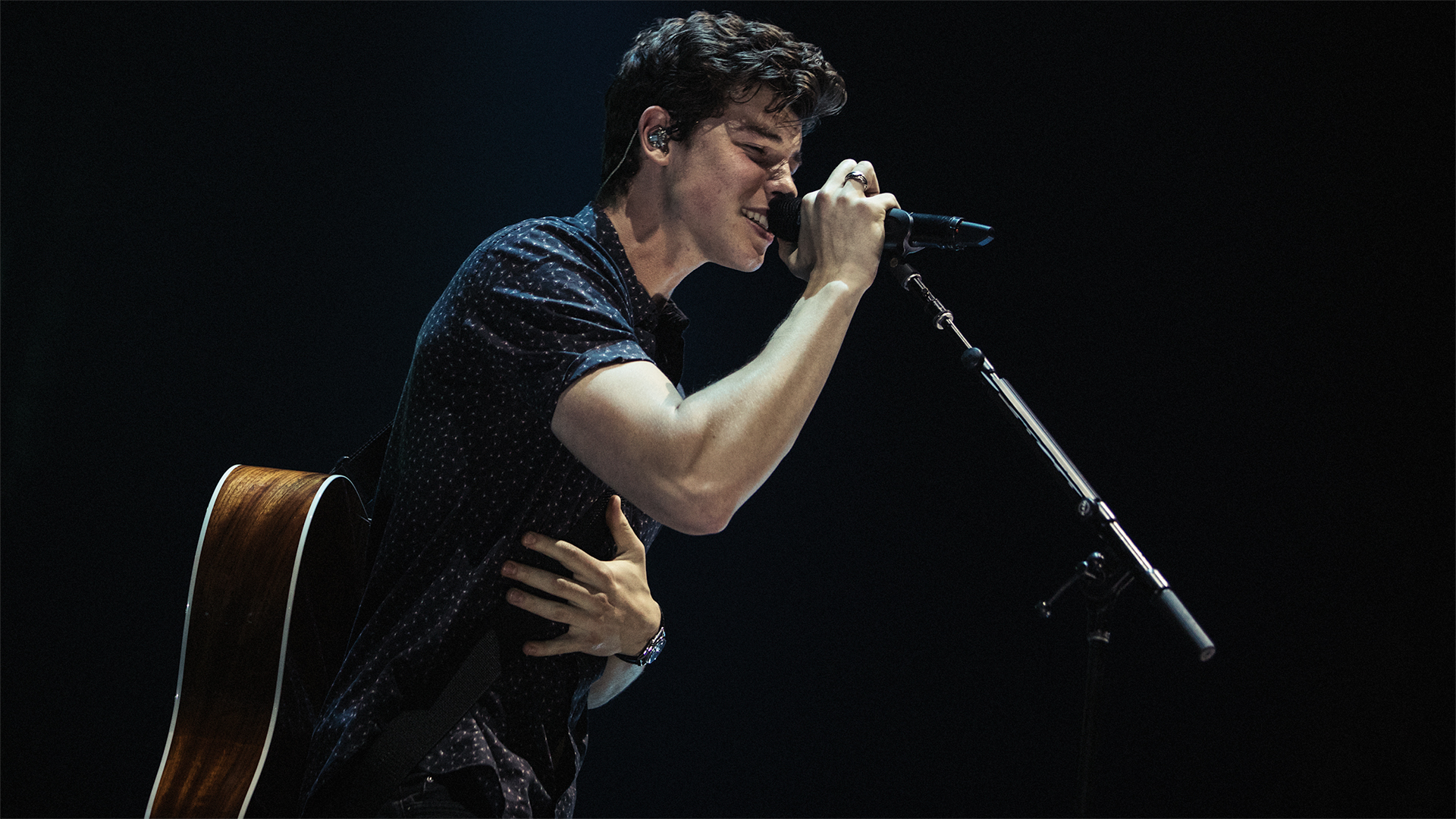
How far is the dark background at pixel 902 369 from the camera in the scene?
7.48ft

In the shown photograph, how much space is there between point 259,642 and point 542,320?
2.00ft

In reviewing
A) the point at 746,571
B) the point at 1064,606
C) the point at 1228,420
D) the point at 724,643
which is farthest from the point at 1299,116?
the point at 724,643

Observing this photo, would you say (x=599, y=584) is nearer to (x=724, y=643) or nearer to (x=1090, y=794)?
(x=1090, y=794)

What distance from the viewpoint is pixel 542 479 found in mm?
1153

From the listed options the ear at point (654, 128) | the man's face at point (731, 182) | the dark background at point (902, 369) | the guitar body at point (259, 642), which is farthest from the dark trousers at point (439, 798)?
the dark background at point (902, 369)

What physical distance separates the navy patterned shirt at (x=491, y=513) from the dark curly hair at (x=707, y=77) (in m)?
0.36

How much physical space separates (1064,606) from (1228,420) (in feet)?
2.36

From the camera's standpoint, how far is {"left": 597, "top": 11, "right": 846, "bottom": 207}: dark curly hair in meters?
1.46

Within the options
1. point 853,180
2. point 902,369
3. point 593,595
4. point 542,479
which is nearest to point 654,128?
point 853,180

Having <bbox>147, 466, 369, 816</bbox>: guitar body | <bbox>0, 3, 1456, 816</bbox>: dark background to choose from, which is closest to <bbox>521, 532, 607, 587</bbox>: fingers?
<bbox>147, 466, 369, 816</bbox>: guitar body

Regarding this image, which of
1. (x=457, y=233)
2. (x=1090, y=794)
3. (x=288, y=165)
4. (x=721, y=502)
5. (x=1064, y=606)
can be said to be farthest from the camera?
(x=1064, y=606)

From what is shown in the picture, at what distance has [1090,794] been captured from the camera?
1142 mm

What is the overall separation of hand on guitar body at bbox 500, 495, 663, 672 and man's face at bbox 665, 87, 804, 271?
17.6 inches

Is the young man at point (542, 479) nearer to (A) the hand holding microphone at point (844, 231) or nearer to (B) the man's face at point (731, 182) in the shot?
(A) the hand holding microphone at point (844, 231)
